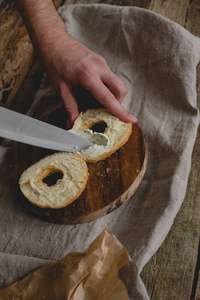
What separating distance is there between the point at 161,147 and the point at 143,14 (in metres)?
0.95

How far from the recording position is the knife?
1.39 meters

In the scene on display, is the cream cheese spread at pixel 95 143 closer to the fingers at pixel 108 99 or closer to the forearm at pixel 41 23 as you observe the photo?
the fingers at pixel 108 99

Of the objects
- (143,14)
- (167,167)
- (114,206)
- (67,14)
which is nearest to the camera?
(114,206)

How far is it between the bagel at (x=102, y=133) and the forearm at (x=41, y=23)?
53cm

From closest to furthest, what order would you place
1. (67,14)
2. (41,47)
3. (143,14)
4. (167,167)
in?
1. (167,167)
2. (41,47)
3. (143,14)
4. (67,14)

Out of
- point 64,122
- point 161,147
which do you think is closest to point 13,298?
point 64,122

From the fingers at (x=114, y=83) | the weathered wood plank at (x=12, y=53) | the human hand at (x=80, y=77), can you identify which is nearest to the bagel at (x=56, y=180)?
the human hand at (x=80, y=77)

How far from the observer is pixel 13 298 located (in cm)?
133

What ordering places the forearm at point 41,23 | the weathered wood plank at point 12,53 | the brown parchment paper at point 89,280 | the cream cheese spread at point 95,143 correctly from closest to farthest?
1. the brown parchment paper at point 89,280
2. the cream cheese spread at point 95,143
3. the forearm at point 41,23
4. the weathered wood plank at point 12,53

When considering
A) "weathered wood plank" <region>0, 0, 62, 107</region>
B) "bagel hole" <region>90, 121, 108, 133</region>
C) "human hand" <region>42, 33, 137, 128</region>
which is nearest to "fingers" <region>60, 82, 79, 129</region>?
"human hand" <region>42, 33, 137, 128</region>

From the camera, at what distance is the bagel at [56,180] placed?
1.44 metres

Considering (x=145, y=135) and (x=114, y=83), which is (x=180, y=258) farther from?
(x=114, y=83)

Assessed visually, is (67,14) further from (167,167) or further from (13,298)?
(13,298)

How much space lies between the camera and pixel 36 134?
1.50 metres
